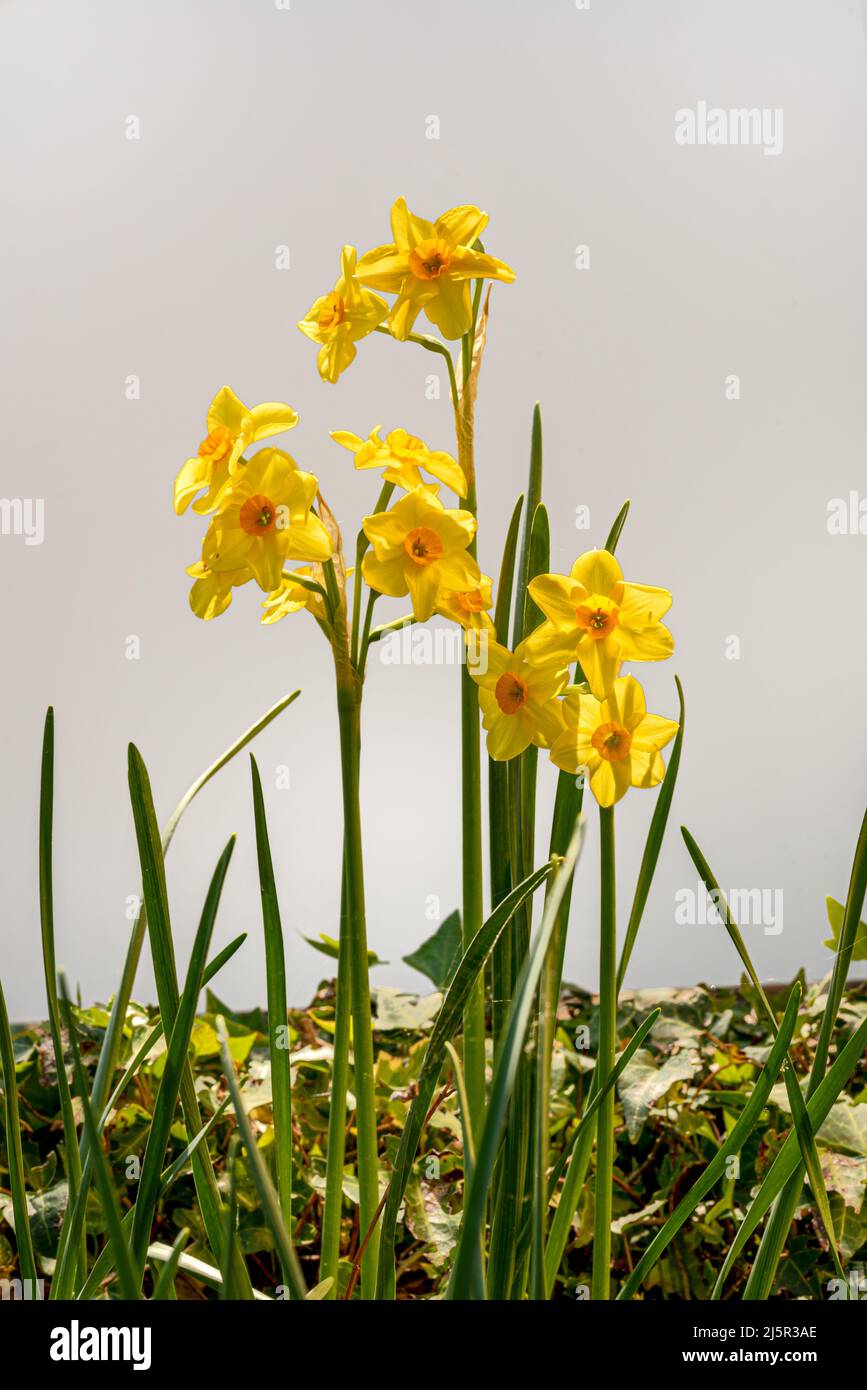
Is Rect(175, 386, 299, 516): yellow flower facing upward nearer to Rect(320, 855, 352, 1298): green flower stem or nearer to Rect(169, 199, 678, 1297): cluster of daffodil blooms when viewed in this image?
Rect(169, 199, 678, 1297): cluster of daffodil blooms

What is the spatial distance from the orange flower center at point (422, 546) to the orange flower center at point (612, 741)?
3.8 inches

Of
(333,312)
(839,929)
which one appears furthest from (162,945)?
(839,929)

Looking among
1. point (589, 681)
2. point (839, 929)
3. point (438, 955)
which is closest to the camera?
point (589, 681)

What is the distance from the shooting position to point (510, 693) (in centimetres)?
42

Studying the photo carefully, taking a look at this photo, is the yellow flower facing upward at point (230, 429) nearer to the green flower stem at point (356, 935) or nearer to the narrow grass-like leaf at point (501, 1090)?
the green flower stem at point (356, 935)

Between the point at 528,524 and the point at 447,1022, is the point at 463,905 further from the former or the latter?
the point at 528,524

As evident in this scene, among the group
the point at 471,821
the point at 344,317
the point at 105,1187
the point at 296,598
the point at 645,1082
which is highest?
the point at 344,317

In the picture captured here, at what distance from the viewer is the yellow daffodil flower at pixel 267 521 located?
1.34ft

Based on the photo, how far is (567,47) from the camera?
1.12 meters

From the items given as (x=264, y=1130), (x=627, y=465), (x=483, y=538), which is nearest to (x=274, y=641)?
(x=483, y=538)

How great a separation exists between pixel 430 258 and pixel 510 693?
19cm

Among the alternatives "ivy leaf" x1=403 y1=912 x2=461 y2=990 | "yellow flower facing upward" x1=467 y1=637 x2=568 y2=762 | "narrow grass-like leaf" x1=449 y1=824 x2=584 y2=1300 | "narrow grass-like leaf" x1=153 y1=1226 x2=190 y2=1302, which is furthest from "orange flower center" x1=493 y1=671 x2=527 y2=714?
"ivy leaf" x1=403 y1=912 x2=461 y2=990
